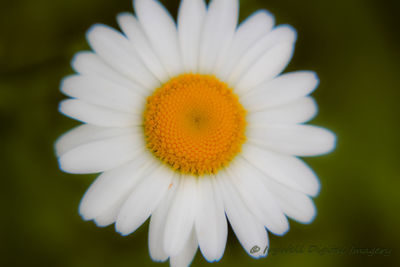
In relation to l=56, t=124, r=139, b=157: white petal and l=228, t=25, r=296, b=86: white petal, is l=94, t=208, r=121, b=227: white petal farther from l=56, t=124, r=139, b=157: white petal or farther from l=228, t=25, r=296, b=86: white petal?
l=228, t=25, r=296, b=86: white petal

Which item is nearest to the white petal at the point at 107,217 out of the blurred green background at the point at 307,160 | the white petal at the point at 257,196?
the white petal at the point at 257,196

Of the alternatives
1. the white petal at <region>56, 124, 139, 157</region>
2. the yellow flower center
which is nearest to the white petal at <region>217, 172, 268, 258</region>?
the yellow flower center

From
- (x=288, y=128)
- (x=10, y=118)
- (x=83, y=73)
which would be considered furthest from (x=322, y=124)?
(x=10, y=118)

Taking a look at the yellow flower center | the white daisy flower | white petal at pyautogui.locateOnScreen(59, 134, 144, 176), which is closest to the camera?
white petal at pyautogui.locateOnScreen(59, 134, 144, 176)

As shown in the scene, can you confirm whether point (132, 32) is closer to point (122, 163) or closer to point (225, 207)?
point (122, 163)

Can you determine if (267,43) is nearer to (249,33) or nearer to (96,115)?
(249,33)

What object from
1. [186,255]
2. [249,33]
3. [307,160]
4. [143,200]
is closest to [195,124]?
[143,200]

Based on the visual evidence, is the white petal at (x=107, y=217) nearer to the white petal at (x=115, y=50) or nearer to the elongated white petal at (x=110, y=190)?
the elongated white petal at (x=110, y=190)

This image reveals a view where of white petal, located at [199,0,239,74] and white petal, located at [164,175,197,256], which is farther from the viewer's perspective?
white petal, located at [199,0,239,74]

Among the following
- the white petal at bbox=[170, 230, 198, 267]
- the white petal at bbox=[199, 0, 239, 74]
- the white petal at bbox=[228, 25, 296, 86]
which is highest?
the white petal at bbox=[199, 0, 239, 74]
